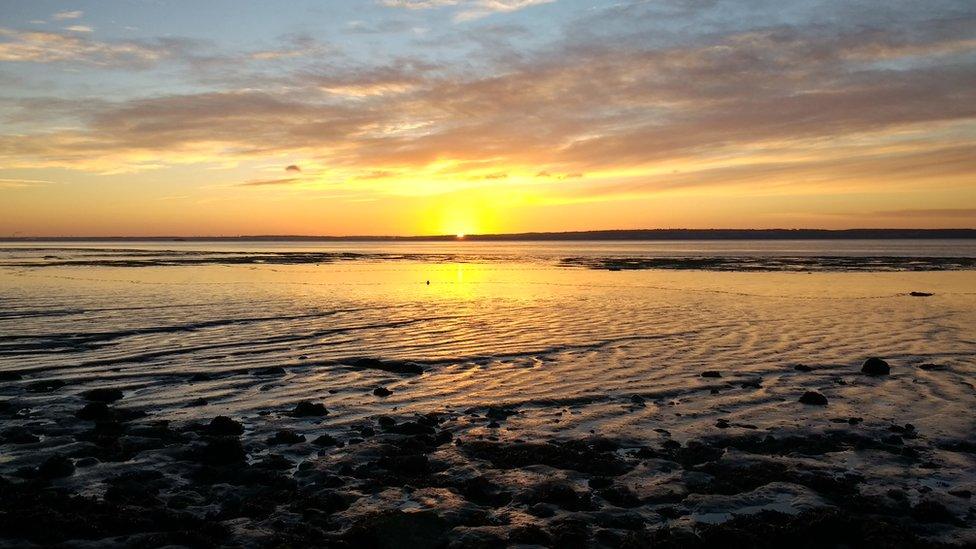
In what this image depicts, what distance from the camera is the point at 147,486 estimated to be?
961cm

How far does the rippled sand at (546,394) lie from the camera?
9547 millimetres

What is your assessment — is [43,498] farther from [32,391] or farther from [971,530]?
[971,530]

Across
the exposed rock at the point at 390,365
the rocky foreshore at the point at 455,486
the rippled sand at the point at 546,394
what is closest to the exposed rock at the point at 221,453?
the rocky foreshore at the point at 455,486

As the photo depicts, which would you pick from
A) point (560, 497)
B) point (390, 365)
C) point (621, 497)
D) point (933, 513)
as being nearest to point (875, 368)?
point (933, 513)

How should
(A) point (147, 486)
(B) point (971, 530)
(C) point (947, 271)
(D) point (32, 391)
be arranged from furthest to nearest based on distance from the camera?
(C) point (947, 271) < (D) point (32, 391) < (A) point (147, 486) < (B) point (971, 530)

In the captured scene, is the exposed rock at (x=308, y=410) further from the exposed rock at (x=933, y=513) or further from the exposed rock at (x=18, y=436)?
the exposed rock at (x=933, y=513)

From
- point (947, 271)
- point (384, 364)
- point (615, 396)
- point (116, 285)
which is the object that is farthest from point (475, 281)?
point (947, 271)

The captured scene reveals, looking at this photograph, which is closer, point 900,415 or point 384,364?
point 900,415

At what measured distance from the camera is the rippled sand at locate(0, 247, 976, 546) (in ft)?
31.3

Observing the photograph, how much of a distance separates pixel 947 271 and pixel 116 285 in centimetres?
7133

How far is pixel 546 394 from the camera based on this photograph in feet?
51.9

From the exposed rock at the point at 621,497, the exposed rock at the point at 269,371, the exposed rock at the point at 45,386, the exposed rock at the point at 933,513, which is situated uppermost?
the exposed rock at the point at 45,386

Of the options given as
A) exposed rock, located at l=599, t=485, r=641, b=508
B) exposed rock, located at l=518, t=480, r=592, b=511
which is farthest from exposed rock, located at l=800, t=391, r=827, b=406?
exposed rock, located at l=518, t=480, r=592, b=511

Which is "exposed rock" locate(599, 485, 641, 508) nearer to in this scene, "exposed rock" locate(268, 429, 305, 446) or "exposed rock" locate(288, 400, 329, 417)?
"exposed rock" locate(268, 429, 305, 446)
